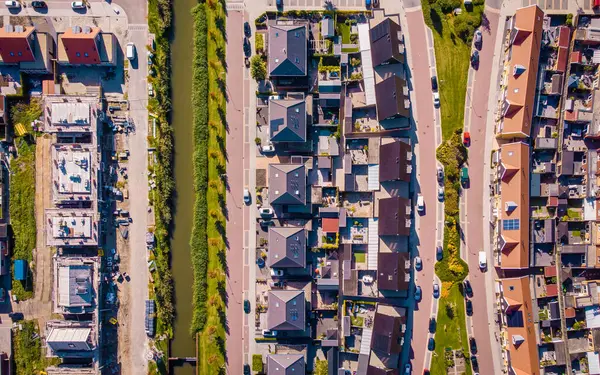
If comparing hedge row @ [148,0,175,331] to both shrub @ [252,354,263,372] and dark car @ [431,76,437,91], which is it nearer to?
shrub @ [252,354,263,372]

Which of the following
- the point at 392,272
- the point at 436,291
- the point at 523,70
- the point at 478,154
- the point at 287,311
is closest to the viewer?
the point at 287,311

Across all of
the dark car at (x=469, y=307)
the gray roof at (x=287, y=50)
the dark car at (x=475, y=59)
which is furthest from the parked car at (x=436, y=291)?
the gray roof at (x=287, y=50)

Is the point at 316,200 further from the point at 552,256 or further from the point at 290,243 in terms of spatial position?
the point at 552,256

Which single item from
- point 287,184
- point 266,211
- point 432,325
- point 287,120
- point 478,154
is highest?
point 287,120

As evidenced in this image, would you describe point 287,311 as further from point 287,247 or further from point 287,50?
point 287,50

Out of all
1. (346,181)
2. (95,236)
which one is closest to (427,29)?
(346,181)

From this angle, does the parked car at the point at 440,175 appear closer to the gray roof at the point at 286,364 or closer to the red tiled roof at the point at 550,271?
the red tiled roof at the point at 550,271

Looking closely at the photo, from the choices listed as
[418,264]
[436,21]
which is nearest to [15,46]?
[436,21]
